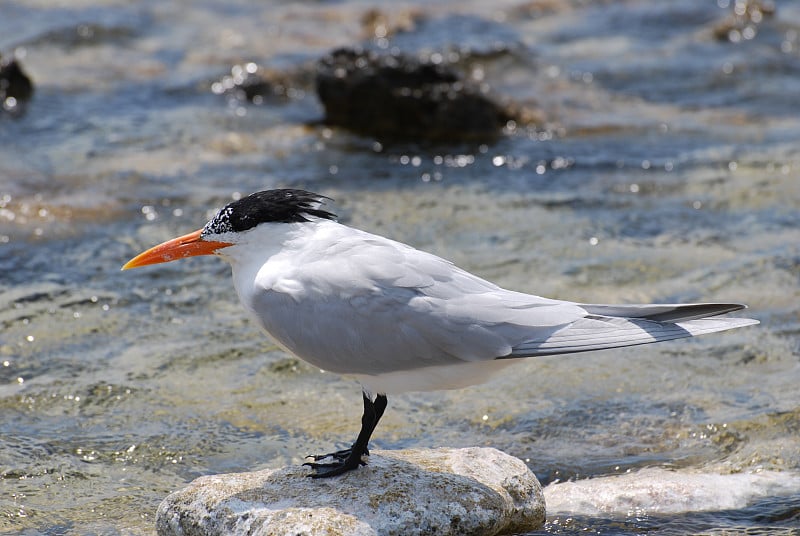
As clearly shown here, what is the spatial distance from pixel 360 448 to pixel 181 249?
122 cm

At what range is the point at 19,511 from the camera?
16.0 ft

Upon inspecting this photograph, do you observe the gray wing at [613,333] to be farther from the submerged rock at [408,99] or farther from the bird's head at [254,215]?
the submerged rock at [408,99]

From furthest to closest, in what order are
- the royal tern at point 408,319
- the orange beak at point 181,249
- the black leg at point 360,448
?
the orange beak at point 181,249
the black leg at point 360,448
the royal tern at point 408,319

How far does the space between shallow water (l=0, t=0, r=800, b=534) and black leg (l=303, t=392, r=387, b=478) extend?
77cm

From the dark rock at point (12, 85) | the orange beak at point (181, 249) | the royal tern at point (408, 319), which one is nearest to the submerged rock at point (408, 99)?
the dark rock at point (12, 85)

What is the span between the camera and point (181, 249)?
16.0 ft

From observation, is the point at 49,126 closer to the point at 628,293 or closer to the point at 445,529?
the point at 628,293

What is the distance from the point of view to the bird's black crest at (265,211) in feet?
15.3

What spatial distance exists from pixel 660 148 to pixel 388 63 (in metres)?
2.78

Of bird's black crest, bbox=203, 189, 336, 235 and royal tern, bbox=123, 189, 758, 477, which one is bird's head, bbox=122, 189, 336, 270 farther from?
royal tern, bbox=123, 189, 758, 477

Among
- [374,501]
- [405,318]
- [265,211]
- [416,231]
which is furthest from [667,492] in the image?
[416,231]

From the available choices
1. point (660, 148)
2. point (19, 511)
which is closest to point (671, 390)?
point (19, 511)

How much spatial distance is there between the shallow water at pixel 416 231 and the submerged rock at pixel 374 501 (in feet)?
1.29

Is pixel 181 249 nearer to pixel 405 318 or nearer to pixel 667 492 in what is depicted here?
pixel 405 318
